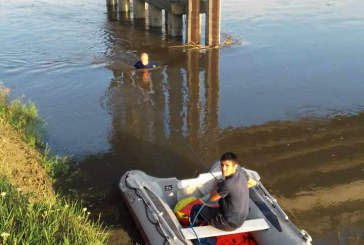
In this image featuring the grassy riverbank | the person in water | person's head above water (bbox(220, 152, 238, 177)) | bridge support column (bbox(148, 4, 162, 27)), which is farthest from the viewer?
bridge support column (bbox(148, 4, 162, 27))

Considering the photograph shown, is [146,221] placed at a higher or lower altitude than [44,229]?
lower

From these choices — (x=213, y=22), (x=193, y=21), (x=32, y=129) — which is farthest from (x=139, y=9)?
(x=32, y=129)

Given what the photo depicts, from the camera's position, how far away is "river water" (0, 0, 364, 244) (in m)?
7.84

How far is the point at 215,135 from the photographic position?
9.75 meters

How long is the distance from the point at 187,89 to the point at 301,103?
308 cm

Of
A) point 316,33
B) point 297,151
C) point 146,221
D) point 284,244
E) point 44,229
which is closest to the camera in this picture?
point 44,229

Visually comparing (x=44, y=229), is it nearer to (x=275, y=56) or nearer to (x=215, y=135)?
(x=215, y=135)

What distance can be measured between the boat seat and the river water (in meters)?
1.29

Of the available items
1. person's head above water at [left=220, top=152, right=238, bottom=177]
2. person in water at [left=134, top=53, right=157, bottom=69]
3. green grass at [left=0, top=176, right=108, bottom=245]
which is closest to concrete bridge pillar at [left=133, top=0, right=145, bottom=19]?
person in water at [left=134, top=53, right=157, bottom=69]

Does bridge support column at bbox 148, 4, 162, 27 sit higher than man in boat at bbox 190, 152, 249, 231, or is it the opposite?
bridge support column at bbox 148, 4, 162, 27

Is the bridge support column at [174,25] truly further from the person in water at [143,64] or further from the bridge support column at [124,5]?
the bridge support column at [124,5]

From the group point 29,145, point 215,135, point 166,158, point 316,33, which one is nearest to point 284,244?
point 166,158

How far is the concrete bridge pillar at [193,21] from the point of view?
15.5 m

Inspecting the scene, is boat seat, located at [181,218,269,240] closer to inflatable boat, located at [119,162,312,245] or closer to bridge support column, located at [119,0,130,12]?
inflatable boat, located at [119,162,312,245]
